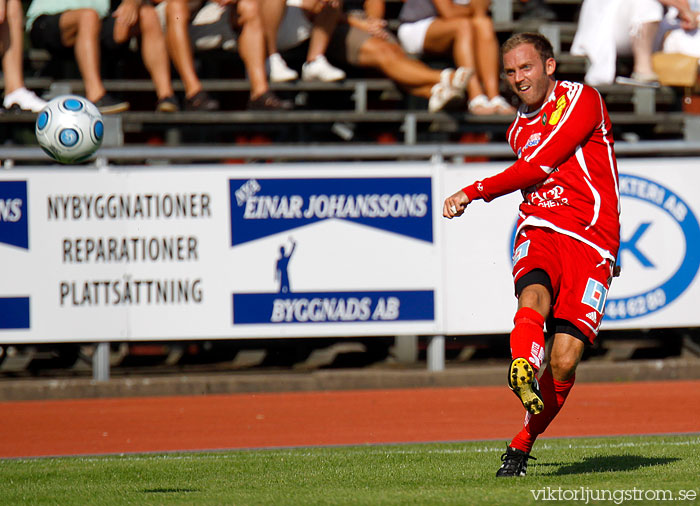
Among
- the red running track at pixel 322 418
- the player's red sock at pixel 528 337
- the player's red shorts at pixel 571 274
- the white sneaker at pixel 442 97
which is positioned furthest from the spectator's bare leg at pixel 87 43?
the player's red sock at pixel 528 337

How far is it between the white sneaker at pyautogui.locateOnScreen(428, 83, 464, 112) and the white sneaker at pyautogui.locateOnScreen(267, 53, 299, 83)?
163cm

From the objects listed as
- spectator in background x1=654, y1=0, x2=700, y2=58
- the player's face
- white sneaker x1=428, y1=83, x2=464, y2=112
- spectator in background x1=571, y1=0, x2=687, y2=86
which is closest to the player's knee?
the player's face

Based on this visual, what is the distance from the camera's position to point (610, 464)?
6672 mm

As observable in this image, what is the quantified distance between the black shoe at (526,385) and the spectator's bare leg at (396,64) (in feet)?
26.8

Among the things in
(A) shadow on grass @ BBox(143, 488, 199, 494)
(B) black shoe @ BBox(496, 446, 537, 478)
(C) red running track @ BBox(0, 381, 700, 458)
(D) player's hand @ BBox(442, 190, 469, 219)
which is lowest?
(C) red running track @ BBox(0, 381, 700, 458)

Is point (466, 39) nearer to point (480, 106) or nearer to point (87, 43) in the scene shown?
point (480, 106)

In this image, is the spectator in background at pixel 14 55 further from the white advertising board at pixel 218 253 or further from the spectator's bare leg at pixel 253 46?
the spectator's bare leg at pixel 253 46

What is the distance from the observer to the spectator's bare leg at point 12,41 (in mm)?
12344

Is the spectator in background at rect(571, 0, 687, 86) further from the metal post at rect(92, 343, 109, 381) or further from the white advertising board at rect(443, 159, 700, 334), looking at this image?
the metal post at rect(92, 343, 109, 381)

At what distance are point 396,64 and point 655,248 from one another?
12.0 ft

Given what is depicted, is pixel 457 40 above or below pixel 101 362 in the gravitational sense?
above

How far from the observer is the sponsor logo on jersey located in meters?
11.6

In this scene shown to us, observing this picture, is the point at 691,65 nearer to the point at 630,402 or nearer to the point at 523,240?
the point at 630,402

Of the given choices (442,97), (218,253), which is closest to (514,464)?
(218,253)
